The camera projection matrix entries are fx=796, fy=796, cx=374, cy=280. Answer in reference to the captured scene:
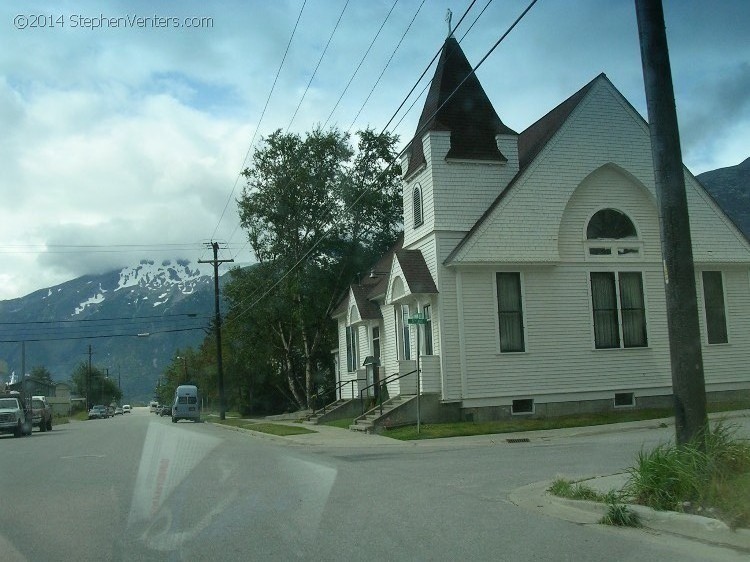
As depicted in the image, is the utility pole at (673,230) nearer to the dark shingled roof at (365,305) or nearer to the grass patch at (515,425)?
the grass patch at (515,425)

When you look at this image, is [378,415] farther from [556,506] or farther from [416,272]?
[556,506]

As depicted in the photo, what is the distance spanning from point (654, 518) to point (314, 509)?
13.2 ft

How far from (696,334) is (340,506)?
5007 mm

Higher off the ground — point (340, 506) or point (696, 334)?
point (696, 334)

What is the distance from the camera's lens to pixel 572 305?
25266 millimetres

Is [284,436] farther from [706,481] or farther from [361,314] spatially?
[706,481]

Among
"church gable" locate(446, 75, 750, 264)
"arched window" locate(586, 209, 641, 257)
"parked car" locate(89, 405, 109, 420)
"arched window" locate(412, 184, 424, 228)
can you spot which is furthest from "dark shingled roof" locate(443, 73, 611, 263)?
"parked car" locate(89, 405, 109, 420)

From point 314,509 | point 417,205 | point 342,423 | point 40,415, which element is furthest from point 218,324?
point 314,509

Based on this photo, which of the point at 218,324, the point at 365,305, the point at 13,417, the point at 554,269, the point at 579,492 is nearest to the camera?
the point at 579,492

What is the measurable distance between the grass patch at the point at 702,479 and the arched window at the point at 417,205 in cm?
1759

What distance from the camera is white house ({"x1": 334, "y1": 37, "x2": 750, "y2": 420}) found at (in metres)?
24.5

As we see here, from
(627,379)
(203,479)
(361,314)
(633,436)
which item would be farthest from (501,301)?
(203,479)

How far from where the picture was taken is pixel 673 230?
1032 centimetres

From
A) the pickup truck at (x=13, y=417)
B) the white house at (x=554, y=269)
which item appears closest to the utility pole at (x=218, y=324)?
the pickup truck at (x=13, y=417)
